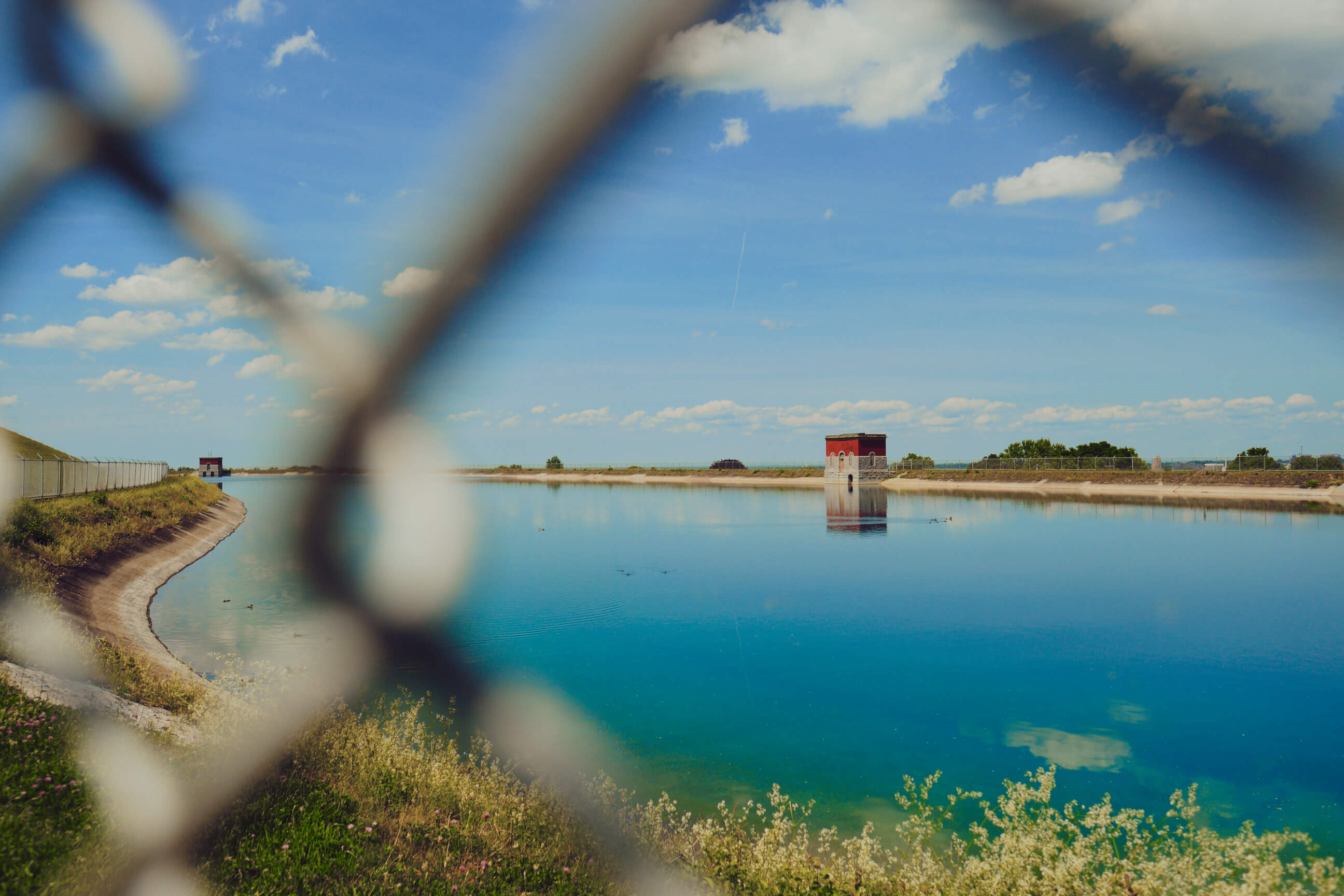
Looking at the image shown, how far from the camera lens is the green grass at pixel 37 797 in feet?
10.6

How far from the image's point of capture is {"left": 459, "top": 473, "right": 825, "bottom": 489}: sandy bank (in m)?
85.7

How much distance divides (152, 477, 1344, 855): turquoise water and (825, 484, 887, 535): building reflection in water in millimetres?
5387

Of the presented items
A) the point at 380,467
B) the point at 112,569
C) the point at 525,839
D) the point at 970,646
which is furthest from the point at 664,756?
the point at 112,569

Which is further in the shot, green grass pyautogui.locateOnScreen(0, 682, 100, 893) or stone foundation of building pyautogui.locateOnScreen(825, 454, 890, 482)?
stone foundation of building pyautogui.locateOnScreen(825, 454, 890, 482)

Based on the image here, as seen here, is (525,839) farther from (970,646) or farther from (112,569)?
(112,569)

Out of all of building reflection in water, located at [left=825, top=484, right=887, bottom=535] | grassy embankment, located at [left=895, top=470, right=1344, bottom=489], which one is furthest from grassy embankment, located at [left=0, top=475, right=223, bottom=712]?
grassy embankment, located at [left=895, top=470, right=1344, bottom=489]

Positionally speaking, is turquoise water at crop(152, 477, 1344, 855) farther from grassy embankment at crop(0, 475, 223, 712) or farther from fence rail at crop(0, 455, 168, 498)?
fence rail at crop(0, 455, 168, 498)

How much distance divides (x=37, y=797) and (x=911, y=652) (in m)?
12.7

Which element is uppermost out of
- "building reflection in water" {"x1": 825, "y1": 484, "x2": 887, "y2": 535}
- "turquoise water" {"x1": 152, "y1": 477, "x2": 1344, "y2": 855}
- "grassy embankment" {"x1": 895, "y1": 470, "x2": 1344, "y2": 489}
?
"grassy embankment" {"x1": 895, "y1": 470, "x2": 1344, "y2": 489}

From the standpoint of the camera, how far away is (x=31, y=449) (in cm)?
3772

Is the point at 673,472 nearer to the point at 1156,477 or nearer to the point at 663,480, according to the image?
the point at 663,480

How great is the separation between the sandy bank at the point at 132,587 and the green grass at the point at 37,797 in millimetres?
6182

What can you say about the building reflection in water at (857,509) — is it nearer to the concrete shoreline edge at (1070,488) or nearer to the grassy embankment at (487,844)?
the concrete shoreline edge at (1070,488)

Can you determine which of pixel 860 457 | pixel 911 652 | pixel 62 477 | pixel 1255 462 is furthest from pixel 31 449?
pixel 1255 462
